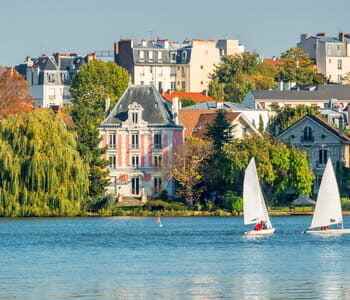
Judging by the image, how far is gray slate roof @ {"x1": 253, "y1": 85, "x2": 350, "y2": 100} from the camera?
180 metres

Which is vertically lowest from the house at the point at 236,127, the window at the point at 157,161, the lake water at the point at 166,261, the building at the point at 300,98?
the lake water at the point at 166,261

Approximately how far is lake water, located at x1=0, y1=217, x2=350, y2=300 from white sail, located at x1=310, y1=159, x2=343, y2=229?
943mm

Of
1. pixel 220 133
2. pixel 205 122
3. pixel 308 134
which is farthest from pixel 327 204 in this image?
pixel 205 122

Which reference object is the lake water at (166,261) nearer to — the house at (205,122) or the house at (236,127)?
the house at (236,127)

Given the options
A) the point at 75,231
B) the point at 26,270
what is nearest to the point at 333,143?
the point at 75,231

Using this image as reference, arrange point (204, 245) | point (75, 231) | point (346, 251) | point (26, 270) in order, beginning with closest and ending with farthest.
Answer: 1. point (26, 270)
2. point (346, 251)
3. point (204, 245)
4. point (75, 231)

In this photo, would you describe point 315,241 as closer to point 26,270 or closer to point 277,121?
point 26,270

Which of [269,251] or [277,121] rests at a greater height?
[277,121]

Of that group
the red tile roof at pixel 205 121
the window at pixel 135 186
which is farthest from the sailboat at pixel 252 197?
the red tile roof at pixel 205 121

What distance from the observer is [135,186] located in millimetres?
133875

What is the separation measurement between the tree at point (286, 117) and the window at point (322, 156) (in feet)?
32.6

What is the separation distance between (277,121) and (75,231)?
5276 centimetres

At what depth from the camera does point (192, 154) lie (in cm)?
→ 12838

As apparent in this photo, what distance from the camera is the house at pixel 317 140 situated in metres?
137
